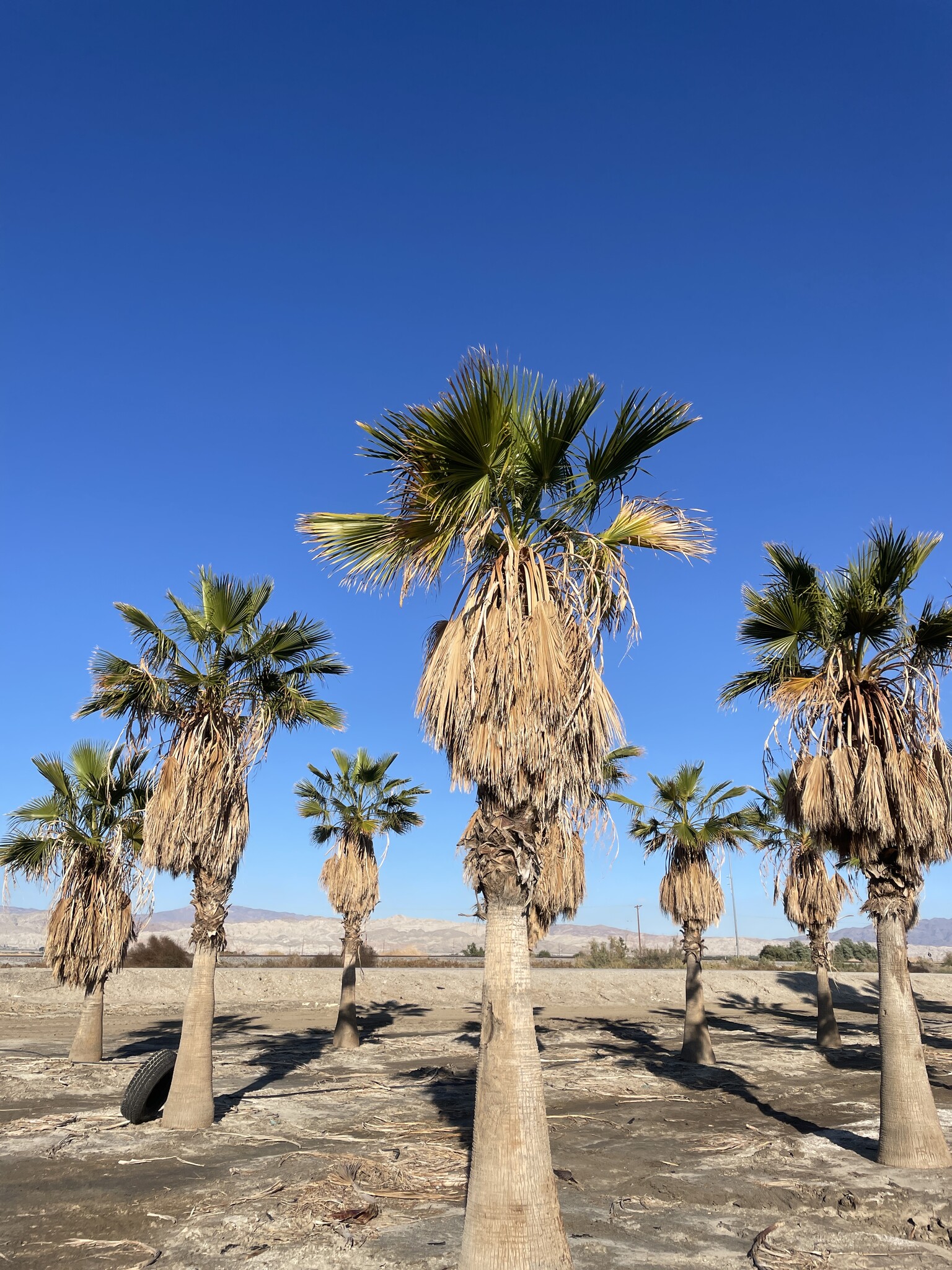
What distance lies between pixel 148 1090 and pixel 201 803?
14.8 feet

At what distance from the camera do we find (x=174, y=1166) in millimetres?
10727

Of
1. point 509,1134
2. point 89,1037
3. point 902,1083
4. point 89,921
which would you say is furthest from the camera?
point 89,1037

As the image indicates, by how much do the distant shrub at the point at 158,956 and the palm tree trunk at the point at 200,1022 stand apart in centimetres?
3113

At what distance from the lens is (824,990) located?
78.0ft

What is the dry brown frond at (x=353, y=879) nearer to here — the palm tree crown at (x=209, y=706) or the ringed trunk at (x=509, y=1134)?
the palm tree crown at (x=209, y=706)

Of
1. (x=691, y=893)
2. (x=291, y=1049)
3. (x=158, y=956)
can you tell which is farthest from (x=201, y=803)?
(x=158, y=956)

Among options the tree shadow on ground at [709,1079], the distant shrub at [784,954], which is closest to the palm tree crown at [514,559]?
the tree shadow on ground at [709,1079]

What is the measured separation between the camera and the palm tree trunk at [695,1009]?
66.9ft

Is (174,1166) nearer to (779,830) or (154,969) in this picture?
(779,830)

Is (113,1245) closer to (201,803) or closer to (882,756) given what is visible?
(201,803)

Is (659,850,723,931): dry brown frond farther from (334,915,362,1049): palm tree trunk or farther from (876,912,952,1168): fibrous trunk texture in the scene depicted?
(876,912,952,1168): fibrous trunk texture

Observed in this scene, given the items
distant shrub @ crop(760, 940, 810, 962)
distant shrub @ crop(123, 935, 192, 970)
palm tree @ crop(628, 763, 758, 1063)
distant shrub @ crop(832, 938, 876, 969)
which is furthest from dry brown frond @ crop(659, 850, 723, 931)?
distant shrub @ crop(832, 938, 876, 969)

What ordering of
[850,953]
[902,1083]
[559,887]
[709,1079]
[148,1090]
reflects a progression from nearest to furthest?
[902,1083], [148,1090], [709,1079], [559,887], [850,953]

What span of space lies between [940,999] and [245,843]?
3923cm
